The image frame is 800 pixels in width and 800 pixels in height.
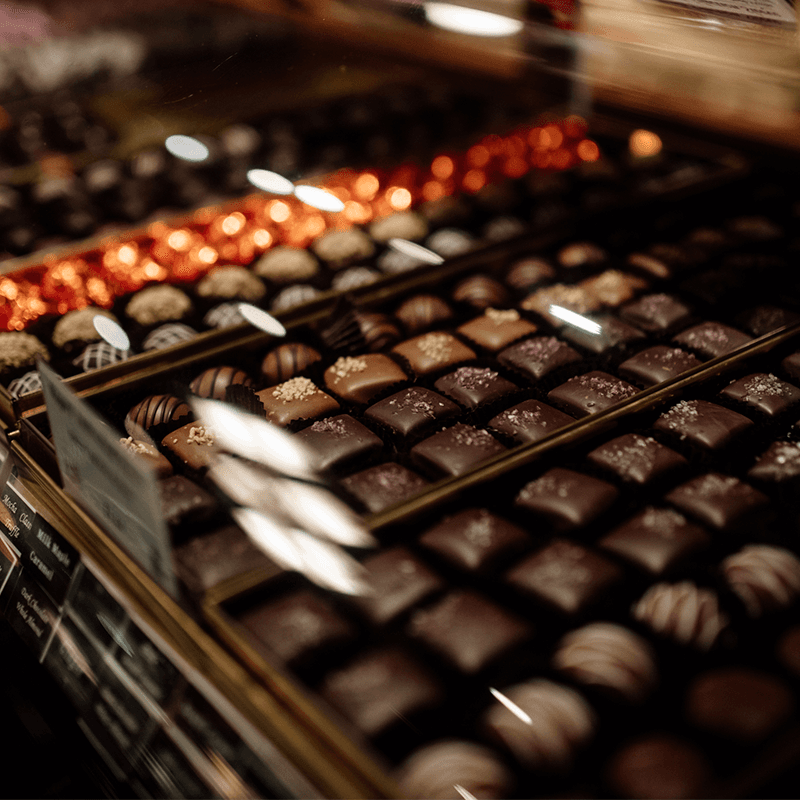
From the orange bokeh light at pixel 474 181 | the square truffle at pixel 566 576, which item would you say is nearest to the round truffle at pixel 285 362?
the square truffle at pixel 566 576

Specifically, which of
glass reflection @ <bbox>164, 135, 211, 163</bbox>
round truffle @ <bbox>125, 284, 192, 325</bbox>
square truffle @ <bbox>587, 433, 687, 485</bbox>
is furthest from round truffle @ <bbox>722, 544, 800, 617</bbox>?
glass reflection @ <bbox>164, 135, 211, 163</bbox>

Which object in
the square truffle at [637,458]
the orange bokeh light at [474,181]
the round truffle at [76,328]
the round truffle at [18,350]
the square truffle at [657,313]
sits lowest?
the round truffle at [18,350]

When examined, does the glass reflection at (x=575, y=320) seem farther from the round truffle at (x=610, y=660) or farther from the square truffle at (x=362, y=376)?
the round truffle at (x=610, y=660)

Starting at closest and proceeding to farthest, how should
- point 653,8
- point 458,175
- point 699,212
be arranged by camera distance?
point 653,8
point 699,212
point 458,175

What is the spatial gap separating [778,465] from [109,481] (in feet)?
4.04

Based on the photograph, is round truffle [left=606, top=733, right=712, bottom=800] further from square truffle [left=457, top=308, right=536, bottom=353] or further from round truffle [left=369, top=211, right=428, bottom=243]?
round truffle [left=369, top=211, right=428, bottom=243]

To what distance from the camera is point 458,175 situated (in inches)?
122

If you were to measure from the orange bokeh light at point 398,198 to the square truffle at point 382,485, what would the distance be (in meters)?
1.59

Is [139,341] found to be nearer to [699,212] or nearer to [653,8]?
[653,8]

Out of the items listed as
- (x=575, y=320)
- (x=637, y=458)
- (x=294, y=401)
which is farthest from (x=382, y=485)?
(x=575, y=320)

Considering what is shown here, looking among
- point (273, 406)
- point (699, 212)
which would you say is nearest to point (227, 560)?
point (273, 406)

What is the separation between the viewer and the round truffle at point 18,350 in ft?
6.53

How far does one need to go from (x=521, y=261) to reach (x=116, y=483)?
1.54 m

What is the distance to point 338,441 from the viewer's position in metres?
1.61
